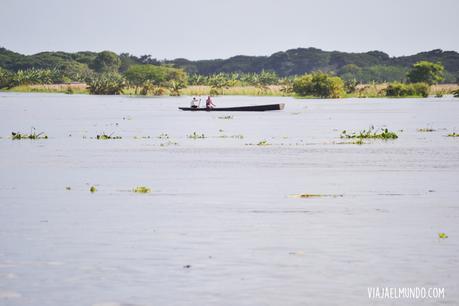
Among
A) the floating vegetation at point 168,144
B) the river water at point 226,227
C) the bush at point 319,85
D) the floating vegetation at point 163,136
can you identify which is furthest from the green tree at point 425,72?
the river water at point 226,227

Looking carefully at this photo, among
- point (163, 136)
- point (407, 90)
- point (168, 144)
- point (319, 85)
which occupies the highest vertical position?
point (168, 144)

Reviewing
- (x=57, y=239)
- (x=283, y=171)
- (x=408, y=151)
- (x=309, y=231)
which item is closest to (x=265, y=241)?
(x=309, y=231)

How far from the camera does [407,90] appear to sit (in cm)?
16200

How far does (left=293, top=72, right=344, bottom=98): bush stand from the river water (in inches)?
4263

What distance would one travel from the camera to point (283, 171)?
1369 inches

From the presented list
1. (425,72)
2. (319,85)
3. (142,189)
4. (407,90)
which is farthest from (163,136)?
(425,72)

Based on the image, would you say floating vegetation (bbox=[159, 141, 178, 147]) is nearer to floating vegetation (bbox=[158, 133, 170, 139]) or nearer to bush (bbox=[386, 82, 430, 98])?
floating vegetation (bbox=[158, 133, 170, 139])

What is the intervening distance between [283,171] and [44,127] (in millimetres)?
38527

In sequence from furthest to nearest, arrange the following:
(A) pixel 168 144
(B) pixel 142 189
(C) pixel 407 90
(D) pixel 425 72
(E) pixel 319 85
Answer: (D) pixel 425 72 < (C) pixel 407 90 < (E) pixel 319 85 < (A) pixel 168 144 < (B) pixel 142 189

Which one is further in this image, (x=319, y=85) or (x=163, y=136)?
(x=319, y=85)

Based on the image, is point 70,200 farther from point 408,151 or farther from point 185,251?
point 408,151

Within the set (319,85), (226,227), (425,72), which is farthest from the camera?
(425,72)

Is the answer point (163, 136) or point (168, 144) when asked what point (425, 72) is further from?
point (168, 144)

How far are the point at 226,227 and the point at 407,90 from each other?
145 meters
